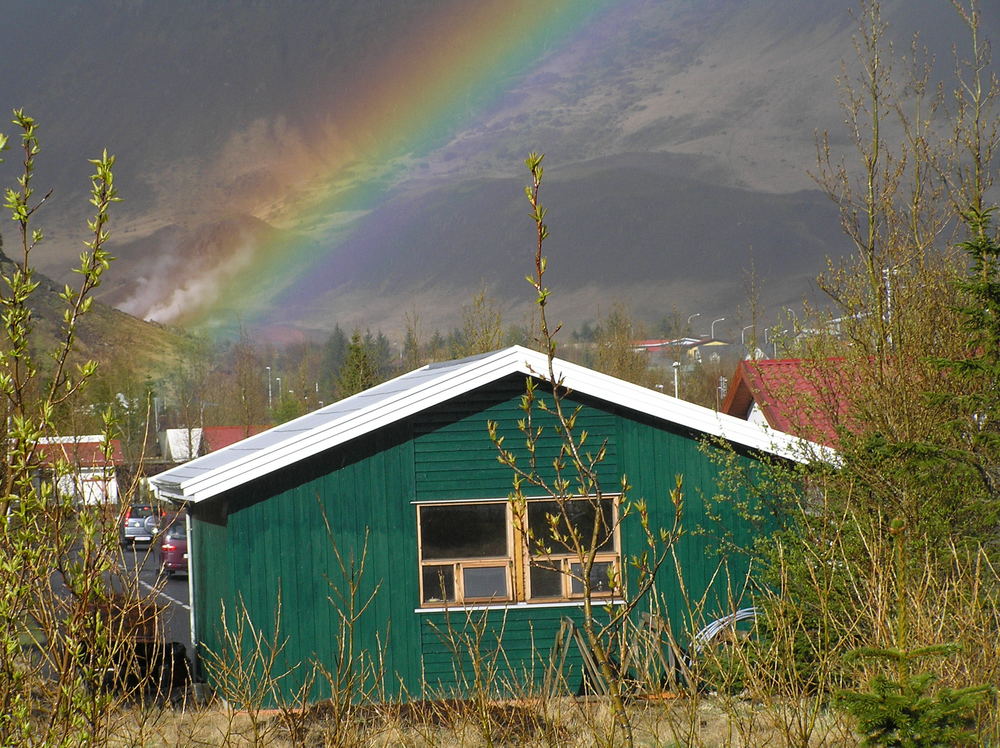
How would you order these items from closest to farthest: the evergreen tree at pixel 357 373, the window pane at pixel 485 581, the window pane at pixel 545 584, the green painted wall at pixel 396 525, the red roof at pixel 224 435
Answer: the green painted wall at pixel 396 525 < the window pane at pixel 545 584 < the window pane at pixel 485 581 < the evergreen tree at pixel 357 373 < the red roof at pixel 224 435

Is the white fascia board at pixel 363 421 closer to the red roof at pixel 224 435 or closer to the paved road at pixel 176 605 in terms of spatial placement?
the paved road at pixel 176 605

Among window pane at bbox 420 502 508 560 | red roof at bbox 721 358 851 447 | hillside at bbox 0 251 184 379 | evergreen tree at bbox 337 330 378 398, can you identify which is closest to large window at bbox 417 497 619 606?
window pane at bbox 420 502 508 560

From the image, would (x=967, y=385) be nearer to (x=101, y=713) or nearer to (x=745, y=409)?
(x=101, y=713)

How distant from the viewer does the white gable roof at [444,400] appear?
13.6 meters

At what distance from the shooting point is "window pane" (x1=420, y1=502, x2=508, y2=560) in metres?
14.2

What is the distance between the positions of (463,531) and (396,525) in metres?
0.84

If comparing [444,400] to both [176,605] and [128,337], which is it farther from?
[128,337]

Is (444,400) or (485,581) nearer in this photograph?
(444,400)

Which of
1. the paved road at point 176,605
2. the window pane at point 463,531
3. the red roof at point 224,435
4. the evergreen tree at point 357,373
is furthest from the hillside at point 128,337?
the window pane at point 463,531

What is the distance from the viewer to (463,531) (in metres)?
14.3

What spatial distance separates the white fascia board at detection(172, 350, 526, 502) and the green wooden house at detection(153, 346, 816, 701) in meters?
0.02

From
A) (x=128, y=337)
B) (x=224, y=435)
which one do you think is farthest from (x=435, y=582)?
(x=128, y=337)

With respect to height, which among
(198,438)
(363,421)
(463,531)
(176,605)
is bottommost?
(176,605)

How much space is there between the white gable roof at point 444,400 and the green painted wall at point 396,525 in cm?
27
